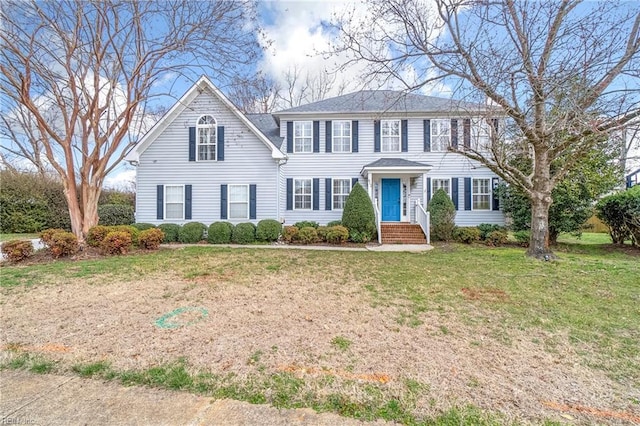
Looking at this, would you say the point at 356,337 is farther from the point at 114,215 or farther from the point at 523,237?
the point at 114,215

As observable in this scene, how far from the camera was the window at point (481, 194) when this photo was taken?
48.3 ft

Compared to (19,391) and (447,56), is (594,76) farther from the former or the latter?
(19,391)

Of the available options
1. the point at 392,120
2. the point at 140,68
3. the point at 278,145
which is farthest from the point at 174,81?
the point at 392,120

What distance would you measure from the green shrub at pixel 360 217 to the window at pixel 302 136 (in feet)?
12.7

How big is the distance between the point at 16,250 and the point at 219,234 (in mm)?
5957

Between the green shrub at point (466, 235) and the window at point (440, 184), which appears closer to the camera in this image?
the green shrub at point (466, 235)

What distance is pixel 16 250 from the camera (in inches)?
319

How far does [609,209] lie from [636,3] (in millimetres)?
7705

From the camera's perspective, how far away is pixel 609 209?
466 inches

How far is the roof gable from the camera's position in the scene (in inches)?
523

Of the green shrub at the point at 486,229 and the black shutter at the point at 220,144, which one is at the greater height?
the black shutter at the point at 220,144

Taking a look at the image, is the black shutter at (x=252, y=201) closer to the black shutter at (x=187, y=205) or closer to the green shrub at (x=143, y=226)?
the black shutter at (x=187, y=205)

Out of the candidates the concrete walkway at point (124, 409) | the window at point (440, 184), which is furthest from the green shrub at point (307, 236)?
the concrete walkway at point (124, 409)

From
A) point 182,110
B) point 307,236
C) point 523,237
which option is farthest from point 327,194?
point 523,237
